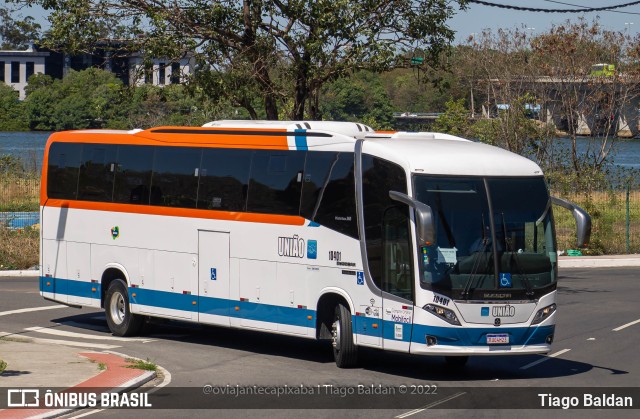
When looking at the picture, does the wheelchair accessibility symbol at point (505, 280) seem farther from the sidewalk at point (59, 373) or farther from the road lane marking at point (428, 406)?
the sidewalk at point (59, 373)

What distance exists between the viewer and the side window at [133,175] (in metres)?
19.8

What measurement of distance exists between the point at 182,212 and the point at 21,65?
101m

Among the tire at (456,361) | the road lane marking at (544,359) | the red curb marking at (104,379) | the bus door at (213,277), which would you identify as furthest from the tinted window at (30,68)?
the tire at (456,361)

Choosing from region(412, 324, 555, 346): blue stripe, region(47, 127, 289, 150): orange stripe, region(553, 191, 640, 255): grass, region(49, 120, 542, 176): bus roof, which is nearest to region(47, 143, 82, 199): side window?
region(47, 127, 289, 150): orange stripe

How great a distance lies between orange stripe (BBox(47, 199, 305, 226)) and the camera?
57.0ft

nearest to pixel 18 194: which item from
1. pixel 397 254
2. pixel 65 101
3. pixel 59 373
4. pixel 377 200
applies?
pixel 59 373

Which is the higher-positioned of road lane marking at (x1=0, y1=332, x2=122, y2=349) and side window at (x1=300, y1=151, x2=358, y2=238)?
side window at (x1=300, y1=151, x2=358, y2=238)

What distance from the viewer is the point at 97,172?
68.0ft

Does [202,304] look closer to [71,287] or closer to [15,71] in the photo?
[71,287]

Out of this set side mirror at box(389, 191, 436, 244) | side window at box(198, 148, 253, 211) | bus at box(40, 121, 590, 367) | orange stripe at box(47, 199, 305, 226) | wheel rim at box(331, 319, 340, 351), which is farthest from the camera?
side window at box(198, 148, 253, 211)

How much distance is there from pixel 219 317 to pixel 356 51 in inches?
393

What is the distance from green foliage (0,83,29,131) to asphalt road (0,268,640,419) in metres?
77.3

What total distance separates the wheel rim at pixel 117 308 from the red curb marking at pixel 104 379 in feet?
10.7

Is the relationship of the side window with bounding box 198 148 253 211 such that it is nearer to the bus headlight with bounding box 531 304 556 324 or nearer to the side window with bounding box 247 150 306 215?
the side window with bounding box 247 150 306 215
